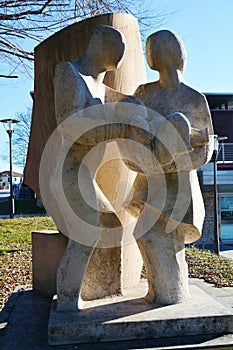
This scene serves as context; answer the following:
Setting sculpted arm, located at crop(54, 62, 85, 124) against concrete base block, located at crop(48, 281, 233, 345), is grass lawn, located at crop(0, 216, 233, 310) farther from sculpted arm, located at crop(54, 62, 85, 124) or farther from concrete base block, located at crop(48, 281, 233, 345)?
sculpted arm, located at crop(54, 62, 85, 124)

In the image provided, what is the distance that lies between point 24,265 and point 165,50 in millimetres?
4490

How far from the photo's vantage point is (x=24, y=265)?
21.1 feet

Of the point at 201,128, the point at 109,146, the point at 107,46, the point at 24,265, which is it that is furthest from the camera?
the point at 24,265

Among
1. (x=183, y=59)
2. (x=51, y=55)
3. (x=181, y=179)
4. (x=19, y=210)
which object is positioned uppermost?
(x=51, y=55)

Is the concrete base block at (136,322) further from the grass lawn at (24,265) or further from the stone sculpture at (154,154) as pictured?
the grass lawn at (24,265)

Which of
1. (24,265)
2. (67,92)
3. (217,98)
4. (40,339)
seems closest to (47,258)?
(40,339)

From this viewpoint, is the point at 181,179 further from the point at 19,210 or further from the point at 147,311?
the point at 19,210

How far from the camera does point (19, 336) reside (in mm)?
2645

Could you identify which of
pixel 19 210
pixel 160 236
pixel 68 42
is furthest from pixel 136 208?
pixel 19 210

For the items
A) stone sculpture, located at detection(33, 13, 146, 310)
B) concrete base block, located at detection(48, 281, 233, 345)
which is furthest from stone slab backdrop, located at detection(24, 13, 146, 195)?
concrete base block, located at detection(48, 281, 233, 345)

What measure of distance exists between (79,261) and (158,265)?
1.73 ft

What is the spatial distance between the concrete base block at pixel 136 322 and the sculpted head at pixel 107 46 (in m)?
1.62

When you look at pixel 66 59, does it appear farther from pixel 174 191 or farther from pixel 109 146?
pixel 174 191

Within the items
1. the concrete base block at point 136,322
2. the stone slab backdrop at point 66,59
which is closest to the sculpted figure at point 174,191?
the concrete base block at point 136,322
